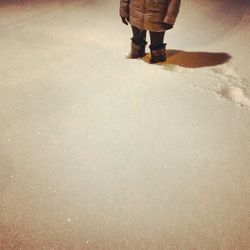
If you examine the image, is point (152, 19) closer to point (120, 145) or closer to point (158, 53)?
point (158, 53)

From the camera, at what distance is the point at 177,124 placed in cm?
376

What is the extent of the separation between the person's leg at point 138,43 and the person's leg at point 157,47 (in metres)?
0.21

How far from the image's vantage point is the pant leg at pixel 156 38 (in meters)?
4.75

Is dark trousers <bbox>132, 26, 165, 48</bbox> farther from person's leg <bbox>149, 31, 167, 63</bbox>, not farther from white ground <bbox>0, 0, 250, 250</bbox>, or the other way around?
white ground <bbox>0, 0, 250, 250</bbox>

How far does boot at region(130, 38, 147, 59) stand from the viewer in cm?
505

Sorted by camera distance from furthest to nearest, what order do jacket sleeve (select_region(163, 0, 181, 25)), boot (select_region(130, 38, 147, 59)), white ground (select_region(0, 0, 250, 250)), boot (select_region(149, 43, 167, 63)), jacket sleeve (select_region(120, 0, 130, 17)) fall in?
boot (select_region(130, 38, 147, 59)) → boot (select_region(149, 43, 167, 63)) → jacket sleeve (select_region(120, 0, 130, 17)) → jacket sleeve (select_region(163, 0, 181, 25)) → white ground (select_region(0, 0, 250, 250))

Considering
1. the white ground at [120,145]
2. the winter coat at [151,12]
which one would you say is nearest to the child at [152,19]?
the winter coat at [151,12]

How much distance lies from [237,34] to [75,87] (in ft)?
11.3

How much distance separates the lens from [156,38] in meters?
4.80

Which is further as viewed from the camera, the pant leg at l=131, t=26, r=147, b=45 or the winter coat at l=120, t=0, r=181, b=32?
the pant leg at l=131, t=26, r=147, b=45

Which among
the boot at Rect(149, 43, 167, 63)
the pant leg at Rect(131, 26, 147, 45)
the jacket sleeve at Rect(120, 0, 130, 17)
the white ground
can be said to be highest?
the jacket sleeve at Rect(120, 0, 130, 17)

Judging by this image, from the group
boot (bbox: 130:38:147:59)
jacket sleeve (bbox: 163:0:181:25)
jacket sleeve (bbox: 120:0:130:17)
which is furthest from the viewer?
boot (bbox: 130:38:147:59)

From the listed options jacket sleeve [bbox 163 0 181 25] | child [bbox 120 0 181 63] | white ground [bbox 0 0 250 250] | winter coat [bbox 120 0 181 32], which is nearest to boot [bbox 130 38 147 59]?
child [bbox 120 0 181 63]

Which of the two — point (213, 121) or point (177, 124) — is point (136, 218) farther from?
point (213, 121)
